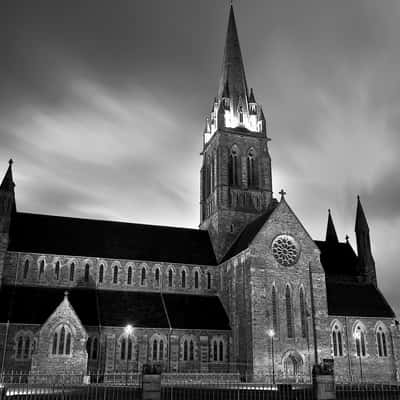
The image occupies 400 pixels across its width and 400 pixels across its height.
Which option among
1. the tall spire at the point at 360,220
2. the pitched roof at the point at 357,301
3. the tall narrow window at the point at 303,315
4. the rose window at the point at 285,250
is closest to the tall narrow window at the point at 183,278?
the rose window at the point at 285,250

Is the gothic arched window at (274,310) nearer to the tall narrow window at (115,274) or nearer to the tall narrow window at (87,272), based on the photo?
the tall narrow window at (115,274)

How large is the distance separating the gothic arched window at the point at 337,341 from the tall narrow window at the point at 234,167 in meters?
20.2

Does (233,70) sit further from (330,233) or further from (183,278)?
(183,278)

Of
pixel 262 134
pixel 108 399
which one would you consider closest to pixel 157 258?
pixel 262 134

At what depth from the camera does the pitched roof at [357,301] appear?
53.3 metres

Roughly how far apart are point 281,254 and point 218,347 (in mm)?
10844

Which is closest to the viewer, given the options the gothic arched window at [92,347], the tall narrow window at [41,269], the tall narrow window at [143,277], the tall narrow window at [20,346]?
the tall narrow window at [20,346]

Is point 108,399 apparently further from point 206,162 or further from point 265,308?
point 206,162

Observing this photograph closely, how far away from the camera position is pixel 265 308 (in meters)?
46.8

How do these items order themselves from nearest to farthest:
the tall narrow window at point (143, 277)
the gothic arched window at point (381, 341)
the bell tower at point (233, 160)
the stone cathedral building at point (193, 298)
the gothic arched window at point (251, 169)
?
the stone cathedral building at point (193, 298), the gothic arched window at point (381, 341), the tall narrow window at point (143, 277), the bell tower at point (233, 160), the gothic arched window at point (251, 169)

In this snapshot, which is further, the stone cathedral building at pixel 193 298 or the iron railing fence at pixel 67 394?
the stone cathedral building at pixel 193 298

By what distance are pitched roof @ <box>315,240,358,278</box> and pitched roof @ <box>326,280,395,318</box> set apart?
3.94 meters

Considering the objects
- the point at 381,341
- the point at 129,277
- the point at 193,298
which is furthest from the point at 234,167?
the point at 381,341

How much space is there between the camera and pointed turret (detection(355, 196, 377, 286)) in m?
63.1
